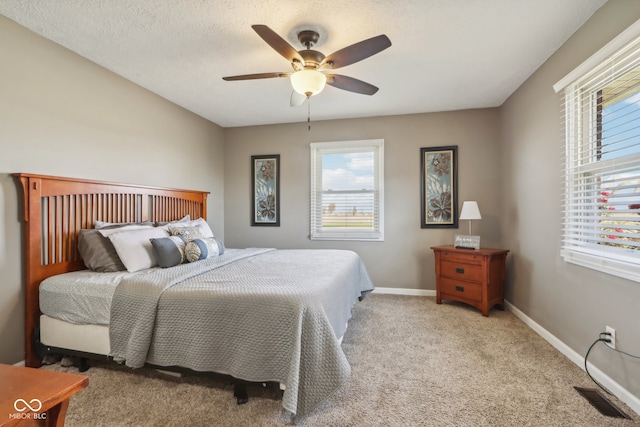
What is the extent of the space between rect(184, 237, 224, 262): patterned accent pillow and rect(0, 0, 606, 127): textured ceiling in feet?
Result: 5.30

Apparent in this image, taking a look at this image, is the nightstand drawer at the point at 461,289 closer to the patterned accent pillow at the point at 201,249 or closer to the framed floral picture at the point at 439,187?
the framed floral picture at the point at 439,187

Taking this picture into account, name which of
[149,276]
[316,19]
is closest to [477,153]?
[316,19]

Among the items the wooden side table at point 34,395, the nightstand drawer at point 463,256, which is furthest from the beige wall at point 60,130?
the nightstand drawer at point 463,256

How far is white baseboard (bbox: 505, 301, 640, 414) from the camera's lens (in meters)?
1.65

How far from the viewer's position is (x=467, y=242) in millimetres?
3359

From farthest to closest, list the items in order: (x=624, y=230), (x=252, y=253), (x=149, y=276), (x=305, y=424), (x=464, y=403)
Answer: (x=252, y=253), (x=149, y=276), (x=624, y=230), (x=464, y=403), (x=305, y=424)

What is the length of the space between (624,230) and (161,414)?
9.75 feet

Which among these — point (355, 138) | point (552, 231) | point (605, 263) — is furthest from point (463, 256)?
point (355, 138)

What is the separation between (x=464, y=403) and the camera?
1.69 meters

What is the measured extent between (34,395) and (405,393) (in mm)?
1774

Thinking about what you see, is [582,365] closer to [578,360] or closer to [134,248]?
[578,360]

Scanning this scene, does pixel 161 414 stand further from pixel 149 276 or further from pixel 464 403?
pixel 464 403

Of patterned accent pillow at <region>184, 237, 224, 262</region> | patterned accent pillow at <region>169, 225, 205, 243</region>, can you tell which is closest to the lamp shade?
patterned accent pillow at <region>184, 237, 224, 262</region>

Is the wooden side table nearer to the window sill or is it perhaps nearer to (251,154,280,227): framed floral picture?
the window sill
